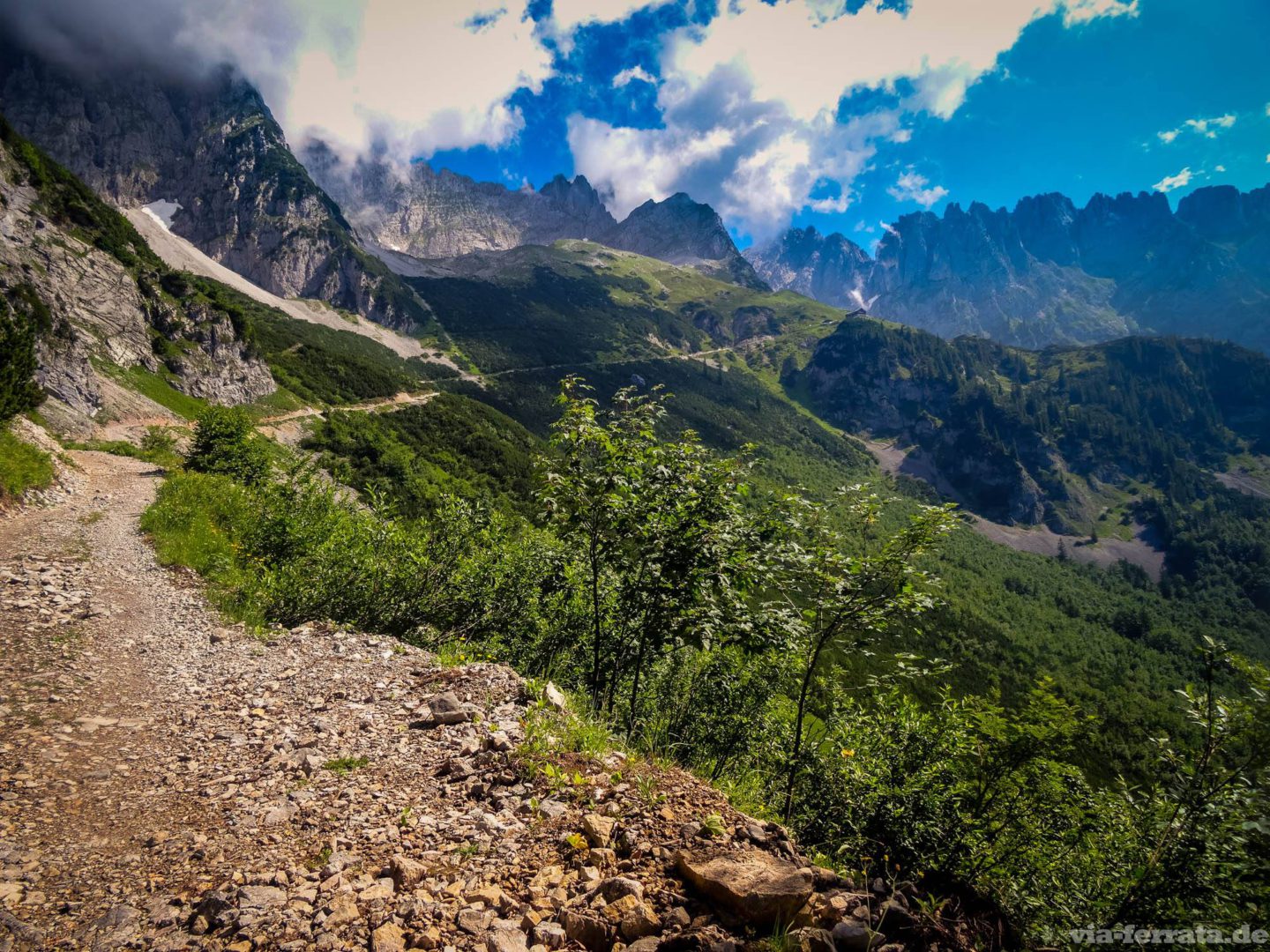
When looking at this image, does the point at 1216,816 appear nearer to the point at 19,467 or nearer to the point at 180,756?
the point at 180,756

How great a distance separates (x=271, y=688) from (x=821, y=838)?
10.6 m

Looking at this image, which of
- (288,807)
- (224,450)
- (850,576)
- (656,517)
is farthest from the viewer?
(224,450)

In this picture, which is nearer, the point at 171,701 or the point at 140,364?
the point at 171,701

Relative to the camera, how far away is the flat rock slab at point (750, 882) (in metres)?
4.03

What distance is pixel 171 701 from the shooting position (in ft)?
24.8

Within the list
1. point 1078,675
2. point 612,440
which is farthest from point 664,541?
point 1078,675

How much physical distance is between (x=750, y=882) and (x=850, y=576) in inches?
195

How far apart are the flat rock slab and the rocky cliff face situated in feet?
223

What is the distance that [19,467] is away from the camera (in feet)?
59.1

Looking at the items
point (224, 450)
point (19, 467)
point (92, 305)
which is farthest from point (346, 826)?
point (92, 305)

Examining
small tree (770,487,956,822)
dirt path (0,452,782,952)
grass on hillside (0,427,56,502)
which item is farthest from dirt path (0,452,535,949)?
grass on hillside (0,427,56,502)

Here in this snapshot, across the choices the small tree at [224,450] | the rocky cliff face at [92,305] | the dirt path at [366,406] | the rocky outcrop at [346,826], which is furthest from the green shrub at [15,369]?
the dirt path at [366,406]

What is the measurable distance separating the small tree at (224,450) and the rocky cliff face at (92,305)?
20776 mm

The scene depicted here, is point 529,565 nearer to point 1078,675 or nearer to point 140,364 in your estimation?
point 140,364
